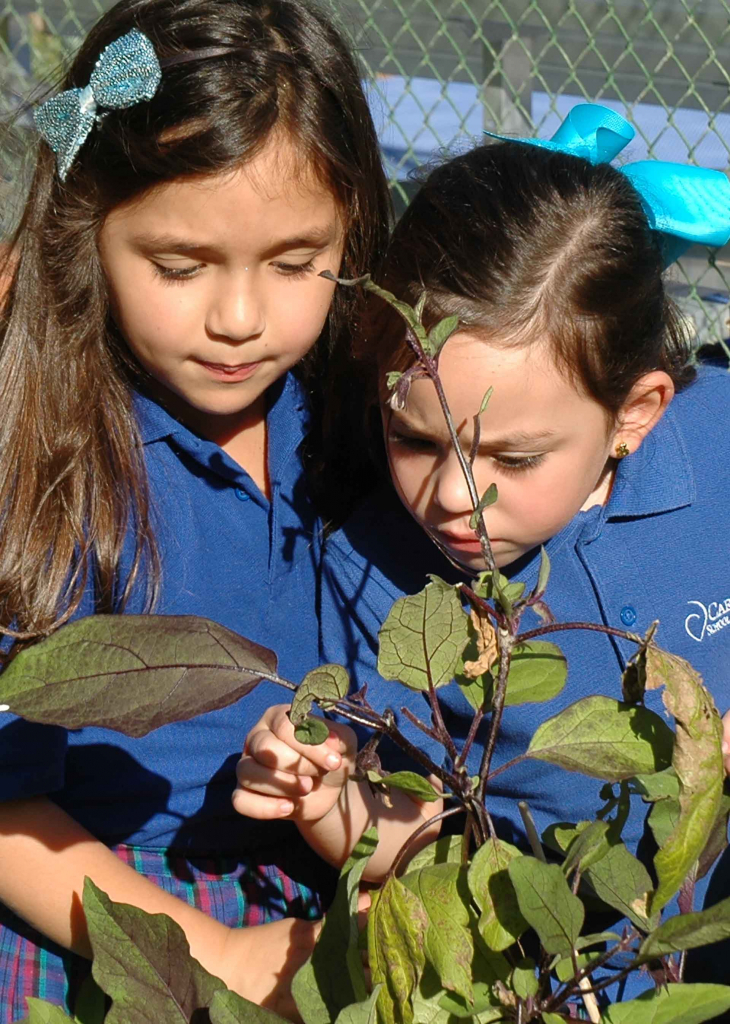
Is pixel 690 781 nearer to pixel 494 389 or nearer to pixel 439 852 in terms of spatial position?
pixel 439 852

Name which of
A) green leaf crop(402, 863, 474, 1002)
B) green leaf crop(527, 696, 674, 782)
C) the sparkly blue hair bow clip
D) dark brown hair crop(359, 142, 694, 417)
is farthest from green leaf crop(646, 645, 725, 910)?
the sparkly blue hair bow clip

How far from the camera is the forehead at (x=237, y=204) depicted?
118 centimetres

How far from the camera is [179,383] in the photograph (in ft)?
4.22

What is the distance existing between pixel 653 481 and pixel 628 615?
6.7 inches

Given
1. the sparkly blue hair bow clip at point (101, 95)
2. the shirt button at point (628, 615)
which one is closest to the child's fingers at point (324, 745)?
the shirt button at point (628, 615)

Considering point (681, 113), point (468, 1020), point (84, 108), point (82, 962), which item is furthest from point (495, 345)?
point (681, 113)

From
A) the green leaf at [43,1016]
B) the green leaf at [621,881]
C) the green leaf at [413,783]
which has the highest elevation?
the green leaf at [413,783]

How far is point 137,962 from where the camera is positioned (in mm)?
804

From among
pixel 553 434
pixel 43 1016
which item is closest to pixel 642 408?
pixel 553 434

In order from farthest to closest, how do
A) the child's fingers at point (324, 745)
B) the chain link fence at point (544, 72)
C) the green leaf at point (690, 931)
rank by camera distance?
the chain link fence at point (544, 72) → the child's fingers at point (324, 745) → the green leaf at point (690, 931)

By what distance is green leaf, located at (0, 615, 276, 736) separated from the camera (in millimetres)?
709

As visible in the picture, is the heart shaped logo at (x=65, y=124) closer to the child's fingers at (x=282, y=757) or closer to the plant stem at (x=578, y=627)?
the child's fingers at (x=282, y=757)

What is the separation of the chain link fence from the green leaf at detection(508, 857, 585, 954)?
2513 millimetres

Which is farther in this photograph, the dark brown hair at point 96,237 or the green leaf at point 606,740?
the dark brown hair at point 96,237
